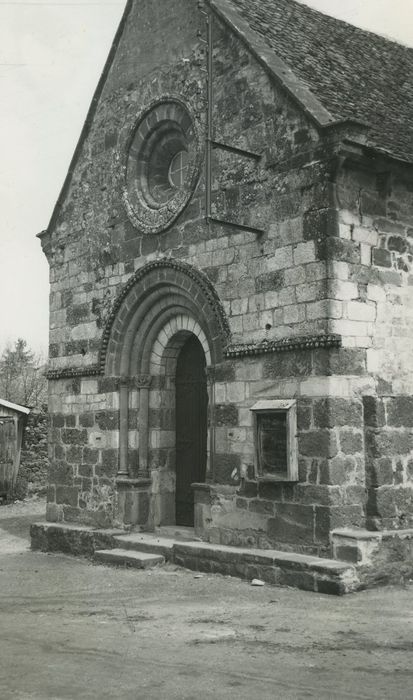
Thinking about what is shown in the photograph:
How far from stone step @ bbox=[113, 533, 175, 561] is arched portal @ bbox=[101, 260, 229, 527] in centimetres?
53

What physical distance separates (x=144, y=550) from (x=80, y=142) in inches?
273

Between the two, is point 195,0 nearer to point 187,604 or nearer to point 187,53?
point 187,53

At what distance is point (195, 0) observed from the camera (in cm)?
1163

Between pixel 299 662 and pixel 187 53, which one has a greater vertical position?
pixel 187 53

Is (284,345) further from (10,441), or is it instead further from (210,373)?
(10,441)

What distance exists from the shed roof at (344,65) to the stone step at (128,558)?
5.74m

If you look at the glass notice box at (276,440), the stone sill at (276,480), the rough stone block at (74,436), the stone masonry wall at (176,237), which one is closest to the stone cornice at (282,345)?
the stone masonry wall at (176,237)

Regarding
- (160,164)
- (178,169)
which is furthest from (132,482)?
(160,164)

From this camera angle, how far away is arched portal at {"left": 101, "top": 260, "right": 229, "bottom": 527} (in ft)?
38.8

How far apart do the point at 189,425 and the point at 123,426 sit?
1016 mm

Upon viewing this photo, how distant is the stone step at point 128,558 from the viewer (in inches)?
410

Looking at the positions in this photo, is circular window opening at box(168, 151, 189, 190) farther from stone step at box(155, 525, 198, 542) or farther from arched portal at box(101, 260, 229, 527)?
stone step at box(155, 525, 198, 542)

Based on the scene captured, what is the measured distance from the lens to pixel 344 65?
11.9 m

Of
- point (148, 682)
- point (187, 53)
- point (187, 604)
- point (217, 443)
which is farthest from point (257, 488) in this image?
point (187, 53)
